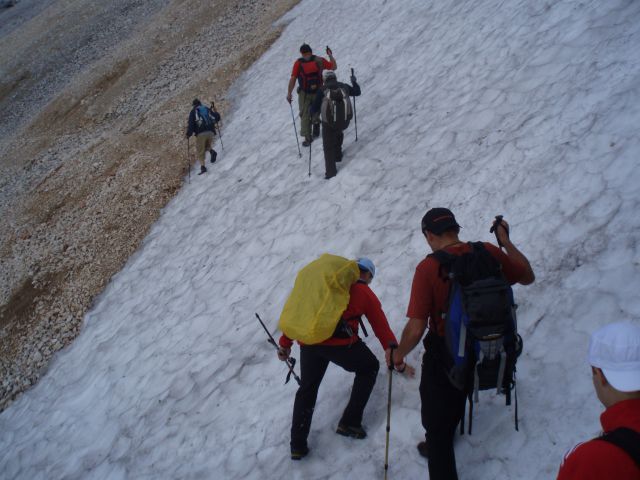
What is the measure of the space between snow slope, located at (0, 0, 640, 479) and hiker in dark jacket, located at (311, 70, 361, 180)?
1.60ft

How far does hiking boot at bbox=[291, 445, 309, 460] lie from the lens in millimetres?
4561

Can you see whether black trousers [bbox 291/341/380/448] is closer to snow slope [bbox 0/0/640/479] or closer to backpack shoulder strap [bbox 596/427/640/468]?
snow slope [bbox 0/0/640/479]

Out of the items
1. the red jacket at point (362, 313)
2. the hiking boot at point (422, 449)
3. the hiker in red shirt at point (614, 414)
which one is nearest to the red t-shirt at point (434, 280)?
the red jacket at point (362, 313)

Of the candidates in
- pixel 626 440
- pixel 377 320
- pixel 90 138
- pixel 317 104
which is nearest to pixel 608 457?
pixel 626 440

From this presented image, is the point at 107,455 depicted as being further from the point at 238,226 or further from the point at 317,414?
the point at 238,226

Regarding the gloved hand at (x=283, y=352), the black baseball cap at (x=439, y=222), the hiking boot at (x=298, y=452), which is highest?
the black baseball cap at (x=439, y=222)

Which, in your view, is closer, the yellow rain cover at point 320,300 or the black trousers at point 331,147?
the yellow rain cover at point 320,300

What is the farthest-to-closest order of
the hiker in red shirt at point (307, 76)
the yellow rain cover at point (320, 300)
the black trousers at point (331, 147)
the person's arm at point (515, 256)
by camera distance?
the hiker in red shirt at point (307, 76) → the black trousers at point (331, 147) → the yellow rain cover at point (320, 300) → the person's arm at point (515, 256)

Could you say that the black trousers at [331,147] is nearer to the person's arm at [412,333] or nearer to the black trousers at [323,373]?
the black trousers at [323,373]

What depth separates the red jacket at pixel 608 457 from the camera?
71.8 inches

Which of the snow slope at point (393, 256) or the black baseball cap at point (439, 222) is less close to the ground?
the black baseball cap at point (439, 222)

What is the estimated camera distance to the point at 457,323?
3121mm

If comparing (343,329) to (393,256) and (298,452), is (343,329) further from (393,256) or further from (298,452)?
(393,256)

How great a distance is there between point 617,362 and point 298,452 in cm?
324
